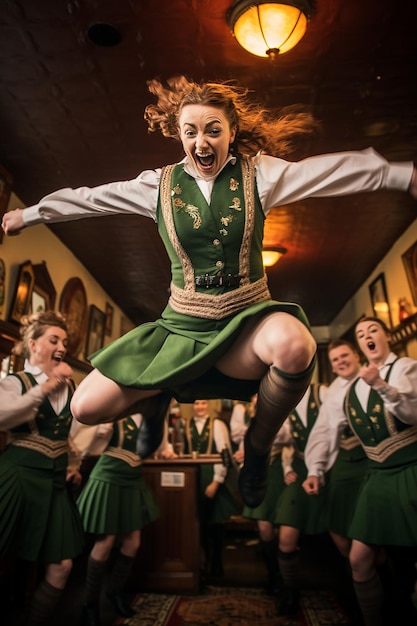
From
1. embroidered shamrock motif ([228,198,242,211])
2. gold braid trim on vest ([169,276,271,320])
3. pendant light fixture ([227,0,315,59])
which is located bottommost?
gold braid trim on vest ([169,276,271,320])

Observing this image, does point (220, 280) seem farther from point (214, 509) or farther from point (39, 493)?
point (214, 509)

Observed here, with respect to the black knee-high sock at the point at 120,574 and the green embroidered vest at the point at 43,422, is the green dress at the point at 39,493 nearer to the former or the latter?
the green embroidered vest at the point at 43,422

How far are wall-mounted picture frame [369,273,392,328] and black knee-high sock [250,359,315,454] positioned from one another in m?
3.80

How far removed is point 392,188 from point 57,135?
7.91ft

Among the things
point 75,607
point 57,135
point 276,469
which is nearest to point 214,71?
point 57,135

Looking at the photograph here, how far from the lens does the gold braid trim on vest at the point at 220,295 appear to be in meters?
1.15

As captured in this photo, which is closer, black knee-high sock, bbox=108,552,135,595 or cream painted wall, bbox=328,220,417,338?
black knee-high sock, bbox=108,552,135,595

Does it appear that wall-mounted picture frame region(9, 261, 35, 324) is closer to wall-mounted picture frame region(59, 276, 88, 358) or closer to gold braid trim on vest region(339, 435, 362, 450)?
wall-mounted picture frame region(59, 276, 88, 358)

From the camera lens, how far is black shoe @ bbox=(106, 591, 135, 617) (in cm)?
309

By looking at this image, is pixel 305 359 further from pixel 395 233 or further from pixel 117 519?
pixel 395 233

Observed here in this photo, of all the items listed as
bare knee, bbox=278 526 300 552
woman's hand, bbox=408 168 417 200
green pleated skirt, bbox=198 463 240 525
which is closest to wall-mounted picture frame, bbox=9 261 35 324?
green pleated skirt, bbox=198 463 240 525

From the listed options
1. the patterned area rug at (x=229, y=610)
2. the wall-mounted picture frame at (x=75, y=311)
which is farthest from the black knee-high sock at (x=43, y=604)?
the wall-mounted picture frame at (x=75, y=311)

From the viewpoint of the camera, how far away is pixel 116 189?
130 centimetres

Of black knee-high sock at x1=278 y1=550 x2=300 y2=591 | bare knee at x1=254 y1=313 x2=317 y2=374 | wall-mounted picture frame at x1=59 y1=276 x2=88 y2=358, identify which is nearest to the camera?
bare knee at x1=254 y1=313 x2=317 y2=374
